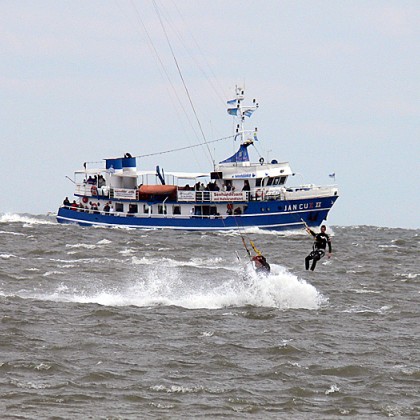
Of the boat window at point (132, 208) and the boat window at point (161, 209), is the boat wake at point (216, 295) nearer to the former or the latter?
the boat window at point (161, 209)

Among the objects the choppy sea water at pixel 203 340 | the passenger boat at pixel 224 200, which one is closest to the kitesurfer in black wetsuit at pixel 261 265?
the choppy sea water at pixel 203 340

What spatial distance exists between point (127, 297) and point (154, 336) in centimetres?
731

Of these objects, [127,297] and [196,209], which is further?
[196,209]

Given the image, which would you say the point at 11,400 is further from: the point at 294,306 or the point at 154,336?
the point at 294,306

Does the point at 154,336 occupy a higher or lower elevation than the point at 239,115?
lower

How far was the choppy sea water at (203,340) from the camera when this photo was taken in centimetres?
2061

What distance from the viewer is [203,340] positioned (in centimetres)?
2652

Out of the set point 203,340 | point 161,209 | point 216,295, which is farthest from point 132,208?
point 203,340

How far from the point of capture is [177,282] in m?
38.5

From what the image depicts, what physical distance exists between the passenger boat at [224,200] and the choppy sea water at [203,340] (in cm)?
2356

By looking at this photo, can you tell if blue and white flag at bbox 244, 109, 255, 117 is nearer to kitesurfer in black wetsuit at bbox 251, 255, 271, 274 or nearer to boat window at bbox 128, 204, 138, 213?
boat window at bbox 128, 204, 138, 213

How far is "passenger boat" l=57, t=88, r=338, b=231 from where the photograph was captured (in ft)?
232

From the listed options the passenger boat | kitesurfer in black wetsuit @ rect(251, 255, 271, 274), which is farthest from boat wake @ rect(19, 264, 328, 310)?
the passenger boat

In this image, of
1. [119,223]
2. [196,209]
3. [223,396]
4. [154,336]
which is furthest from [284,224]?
[223,396]
